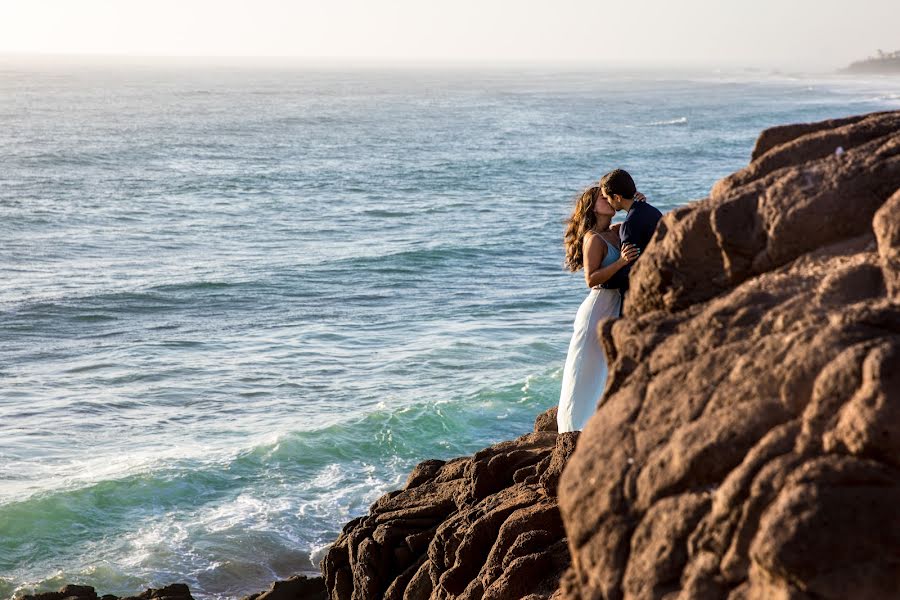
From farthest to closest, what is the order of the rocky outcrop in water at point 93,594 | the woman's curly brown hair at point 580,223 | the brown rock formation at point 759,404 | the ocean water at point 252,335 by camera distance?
1. the ocean water at point 252,335
2. the rocky outcrop in water at point 93,594
3. the woman's curly brown hair at point 580,223
4. the brown rock formation at point 759,404

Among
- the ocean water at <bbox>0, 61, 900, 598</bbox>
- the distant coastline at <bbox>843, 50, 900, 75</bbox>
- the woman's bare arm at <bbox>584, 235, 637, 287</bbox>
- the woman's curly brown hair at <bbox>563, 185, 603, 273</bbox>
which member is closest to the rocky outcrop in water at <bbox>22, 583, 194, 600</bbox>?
the ocean water at <bbox>0, 61, 900, 598</bbox>

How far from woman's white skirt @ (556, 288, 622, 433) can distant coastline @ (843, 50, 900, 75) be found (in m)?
157

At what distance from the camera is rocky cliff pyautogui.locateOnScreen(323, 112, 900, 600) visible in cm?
310

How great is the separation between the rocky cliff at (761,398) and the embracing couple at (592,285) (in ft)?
7.80

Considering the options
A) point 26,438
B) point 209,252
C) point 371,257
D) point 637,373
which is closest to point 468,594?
point 637,373

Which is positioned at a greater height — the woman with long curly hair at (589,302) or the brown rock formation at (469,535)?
the woman with long curly hair at (589,302)

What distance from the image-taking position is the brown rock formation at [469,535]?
5930 millimetres

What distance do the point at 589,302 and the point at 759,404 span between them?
3.70 m

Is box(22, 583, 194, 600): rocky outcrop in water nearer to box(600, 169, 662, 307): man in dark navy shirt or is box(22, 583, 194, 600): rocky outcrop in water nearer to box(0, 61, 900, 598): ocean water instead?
box(0, 61, 900, 598): ocean water

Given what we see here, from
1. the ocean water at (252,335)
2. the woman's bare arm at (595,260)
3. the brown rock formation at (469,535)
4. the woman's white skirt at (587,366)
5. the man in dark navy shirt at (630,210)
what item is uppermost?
the man in dark navy shirt at (630,210)

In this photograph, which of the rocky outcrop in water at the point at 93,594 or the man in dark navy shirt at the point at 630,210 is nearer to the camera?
the man in dark navy shirt at the point at 630,210

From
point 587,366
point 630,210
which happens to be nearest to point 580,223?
point 630,210

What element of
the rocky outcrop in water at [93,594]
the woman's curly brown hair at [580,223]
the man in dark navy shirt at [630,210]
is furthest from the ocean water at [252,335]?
the man in dark navy shirt at [630,210]

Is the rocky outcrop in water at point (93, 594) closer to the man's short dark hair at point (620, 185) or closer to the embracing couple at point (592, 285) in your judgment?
the embracing couple at point (592, 285)
